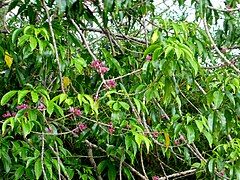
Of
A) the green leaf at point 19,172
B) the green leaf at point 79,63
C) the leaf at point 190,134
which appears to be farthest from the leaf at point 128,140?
the green leaf at point 19,172

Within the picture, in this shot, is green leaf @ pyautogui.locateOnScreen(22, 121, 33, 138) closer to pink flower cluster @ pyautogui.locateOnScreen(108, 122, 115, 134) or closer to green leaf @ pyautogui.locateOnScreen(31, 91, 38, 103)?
green leaf @ pyautogui.locateOnScreen(31, 91, 38, 103)

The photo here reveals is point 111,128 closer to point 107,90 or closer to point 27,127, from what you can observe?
point 107,90

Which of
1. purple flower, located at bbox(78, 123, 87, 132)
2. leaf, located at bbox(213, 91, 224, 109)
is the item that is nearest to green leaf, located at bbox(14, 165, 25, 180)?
purple flower, located at bbox(78, 123, 87, 132)

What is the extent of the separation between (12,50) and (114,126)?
1.66ft

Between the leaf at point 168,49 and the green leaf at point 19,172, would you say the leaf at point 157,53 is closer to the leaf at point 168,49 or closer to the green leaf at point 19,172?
the leaf at point 168,49

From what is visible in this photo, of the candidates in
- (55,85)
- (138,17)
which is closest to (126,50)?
(138,17)

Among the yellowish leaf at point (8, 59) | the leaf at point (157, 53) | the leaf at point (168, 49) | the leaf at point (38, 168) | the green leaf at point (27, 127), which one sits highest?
the yellowish leaf at point (8, 59)

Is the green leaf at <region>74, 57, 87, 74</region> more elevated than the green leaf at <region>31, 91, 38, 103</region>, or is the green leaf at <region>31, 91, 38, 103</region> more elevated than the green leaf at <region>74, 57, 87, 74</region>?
the green leaf at <region>74, 57, 87, 74</region>

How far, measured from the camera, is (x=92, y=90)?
6.54 ft

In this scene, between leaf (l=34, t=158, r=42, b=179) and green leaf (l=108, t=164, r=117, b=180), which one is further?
green leaf (l=108, t=164, r=117, b=180)

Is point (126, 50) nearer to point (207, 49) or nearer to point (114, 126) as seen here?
point (207, 49)

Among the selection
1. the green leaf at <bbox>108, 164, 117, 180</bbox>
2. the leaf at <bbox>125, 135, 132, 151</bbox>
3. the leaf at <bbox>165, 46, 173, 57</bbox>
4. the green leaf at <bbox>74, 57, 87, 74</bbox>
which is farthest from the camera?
the green leaf at <bbox>108, 164, 117, 180</bbox>

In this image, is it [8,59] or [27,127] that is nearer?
[27,127]

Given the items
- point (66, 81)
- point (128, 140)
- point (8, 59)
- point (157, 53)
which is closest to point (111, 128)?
point (128, 140)
